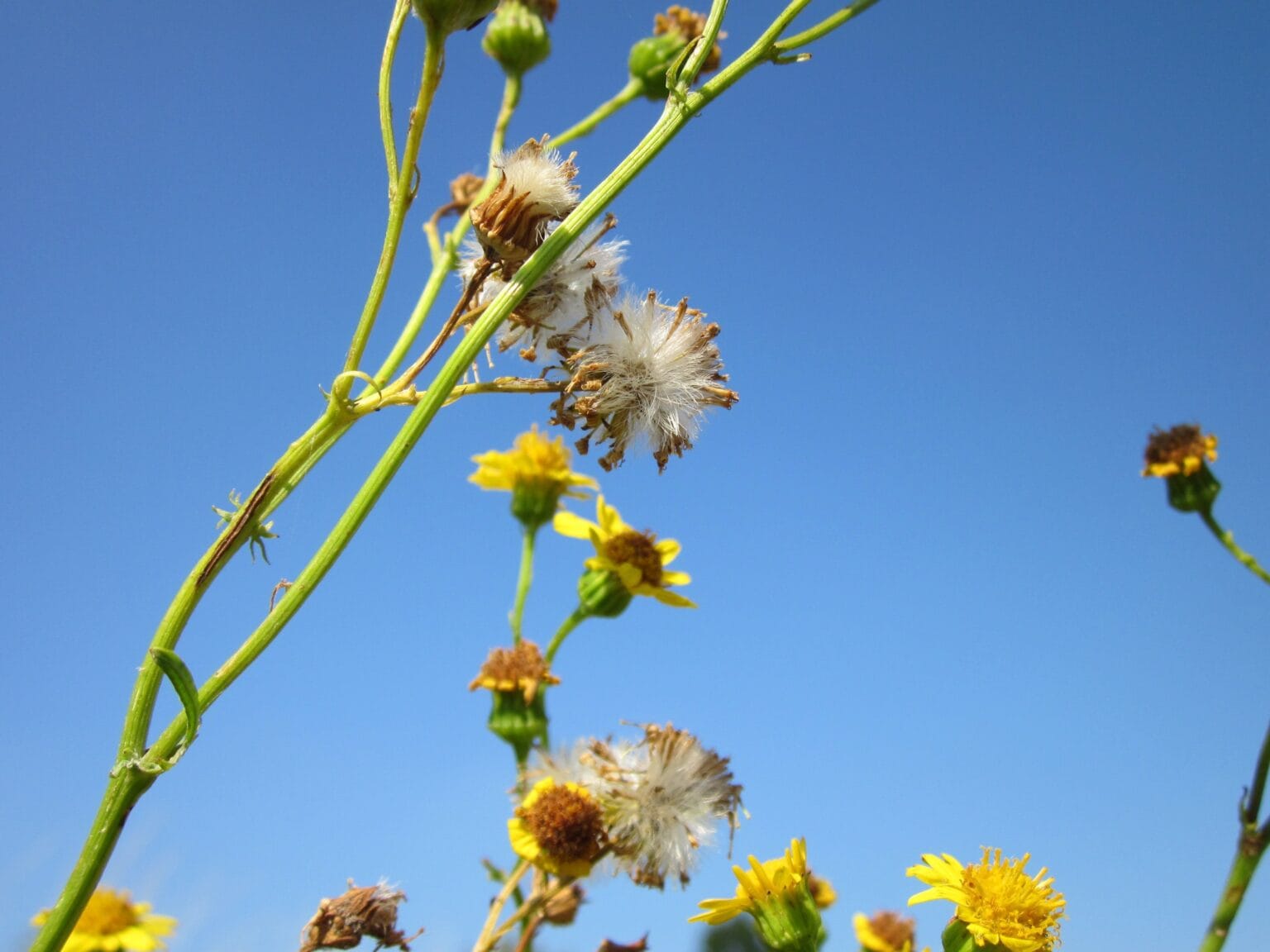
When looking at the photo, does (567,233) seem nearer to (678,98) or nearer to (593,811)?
(678,98)

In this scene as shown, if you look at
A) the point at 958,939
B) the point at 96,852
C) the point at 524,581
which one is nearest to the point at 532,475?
the point at 524,581

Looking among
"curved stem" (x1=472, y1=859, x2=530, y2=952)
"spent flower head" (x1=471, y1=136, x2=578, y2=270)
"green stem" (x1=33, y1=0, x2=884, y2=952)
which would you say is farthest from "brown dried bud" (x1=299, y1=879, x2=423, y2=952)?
"spent flower head" (x1=471, y1=136, x2=578, y2=270)

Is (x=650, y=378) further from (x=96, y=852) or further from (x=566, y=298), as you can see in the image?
(x=96, y=852)

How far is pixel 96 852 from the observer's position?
3.21 ft

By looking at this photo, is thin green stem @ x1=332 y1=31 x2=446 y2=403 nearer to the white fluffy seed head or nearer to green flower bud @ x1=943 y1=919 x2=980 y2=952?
the white fluffy seed head

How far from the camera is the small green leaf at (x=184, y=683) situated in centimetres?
97

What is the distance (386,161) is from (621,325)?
18.4 inches

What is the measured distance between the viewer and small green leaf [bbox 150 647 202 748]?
97cm

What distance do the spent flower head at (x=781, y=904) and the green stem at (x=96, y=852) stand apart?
1.25 metres

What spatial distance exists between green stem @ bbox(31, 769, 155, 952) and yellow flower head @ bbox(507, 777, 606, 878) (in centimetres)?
105

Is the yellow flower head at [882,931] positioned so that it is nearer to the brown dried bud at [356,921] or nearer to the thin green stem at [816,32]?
the brown dried bud at [356,921]

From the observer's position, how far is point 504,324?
1.58 meters

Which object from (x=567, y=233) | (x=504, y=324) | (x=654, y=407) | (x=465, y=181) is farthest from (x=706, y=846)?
(x=465, y=181)

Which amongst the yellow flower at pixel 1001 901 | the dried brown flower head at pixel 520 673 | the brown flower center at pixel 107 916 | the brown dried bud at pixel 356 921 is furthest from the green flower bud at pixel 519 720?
the brown flower center at pixel 107 916
